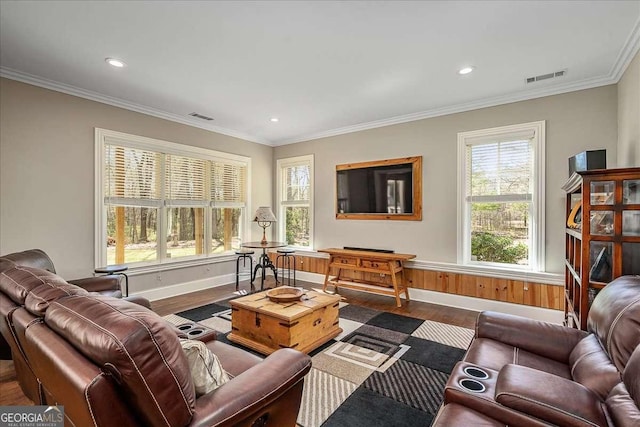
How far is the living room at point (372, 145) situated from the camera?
309cm

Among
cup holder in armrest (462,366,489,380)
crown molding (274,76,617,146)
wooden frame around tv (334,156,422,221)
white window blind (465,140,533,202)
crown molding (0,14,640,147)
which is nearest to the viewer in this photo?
cup holder in armrest (462,366,489,380)

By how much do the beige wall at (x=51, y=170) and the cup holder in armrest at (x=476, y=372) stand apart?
424cm

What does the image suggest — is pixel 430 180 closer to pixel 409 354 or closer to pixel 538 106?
pixel 538 106

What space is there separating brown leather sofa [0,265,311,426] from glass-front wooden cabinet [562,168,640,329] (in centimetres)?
200

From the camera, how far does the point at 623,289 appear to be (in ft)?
5.22

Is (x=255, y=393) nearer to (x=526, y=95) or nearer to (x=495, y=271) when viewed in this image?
(x=495, y=271)

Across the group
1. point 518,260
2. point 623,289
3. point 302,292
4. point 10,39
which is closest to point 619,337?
point 623,289

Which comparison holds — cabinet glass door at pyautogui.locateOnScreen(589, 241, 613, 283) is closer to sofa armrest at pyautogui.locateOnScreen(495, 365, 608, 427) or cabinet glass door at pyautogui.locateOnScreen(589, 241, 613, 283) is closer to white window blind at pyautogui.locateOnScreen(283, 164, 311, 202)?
sofa armrest at pyautogui.locateOnScreen(495, 365, 608, 427)

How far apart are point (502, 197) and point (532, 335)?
2.42 meters

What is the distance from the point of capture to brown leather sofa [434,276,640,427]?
1118 millimetres

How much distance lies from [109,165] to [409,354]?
4198 millimetres

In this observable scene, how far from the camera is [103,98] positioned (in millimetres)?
3852

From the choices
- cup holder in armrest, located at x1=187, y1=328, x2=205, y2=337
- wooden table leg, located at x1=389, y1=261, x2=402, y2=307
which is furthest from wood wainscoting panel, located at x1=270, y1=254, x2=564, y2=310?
cup holder in armrest, located at x1=187, y1=328, x2=205, y2=337

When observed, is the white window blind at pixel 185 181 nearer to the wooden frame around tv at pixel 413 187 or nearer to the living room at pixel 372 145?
the living room at pixel 372 145
